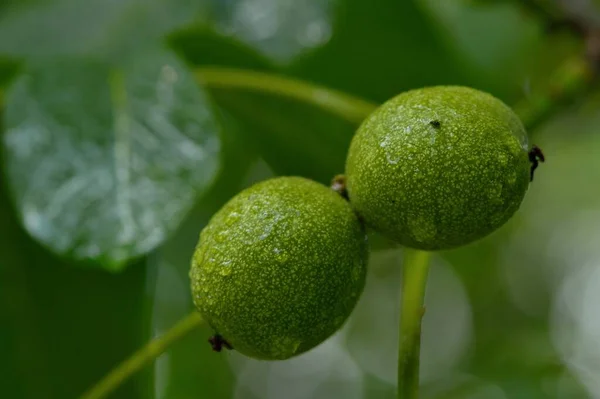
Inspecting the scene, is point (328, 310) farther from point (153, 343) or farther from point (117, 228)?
point (117, 228)

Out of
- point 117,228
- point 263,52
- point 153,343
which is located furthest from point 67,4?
point 153,343

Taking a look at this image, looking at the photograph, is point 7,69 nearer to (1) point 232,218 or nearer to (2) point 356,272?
(1) point 232,218

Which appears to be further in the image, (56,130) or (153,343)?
(56,130)

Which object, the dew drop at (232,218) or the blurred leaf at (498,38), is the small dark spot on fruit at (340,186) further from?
the blurred leaf at (498,38)

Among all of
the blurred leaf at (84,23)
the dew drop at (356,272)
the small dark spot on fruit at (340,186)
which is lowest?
the blurred leaf at (84,23)

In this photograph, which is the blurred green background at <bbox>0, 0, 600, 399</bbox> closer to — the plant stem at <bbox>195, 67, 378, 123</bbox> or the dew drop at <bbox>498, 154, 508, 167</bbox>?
the plant stem at <bbox>195, 67, 378, 123</bbox>

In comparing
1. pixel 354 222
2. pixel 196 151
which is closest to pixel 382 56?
pixel 196 151

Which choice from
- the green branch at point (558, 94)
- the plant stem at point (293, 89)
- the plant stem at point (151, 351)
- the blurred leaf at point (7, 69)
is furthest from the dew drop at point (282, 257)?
the blurred leaf at point (7, 69)
